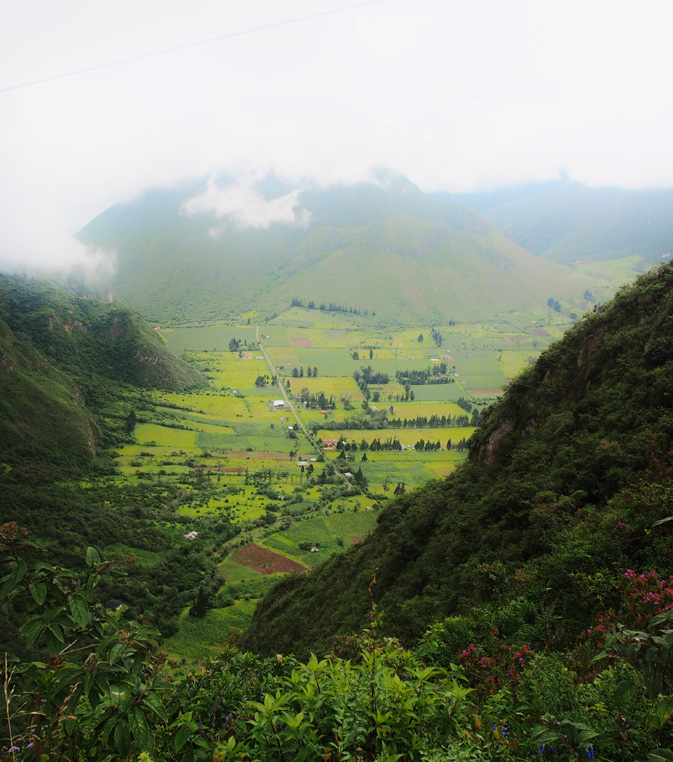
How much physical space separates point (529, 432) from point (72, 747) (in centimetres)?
2526

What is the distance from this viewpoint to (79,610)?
434 centimetres

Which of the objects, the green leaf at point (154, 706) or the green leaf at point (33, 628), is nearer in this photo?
the green leaf at point (33, 628)

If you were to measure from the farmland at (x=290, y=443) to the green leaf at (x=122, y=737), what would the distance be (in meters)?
43.1

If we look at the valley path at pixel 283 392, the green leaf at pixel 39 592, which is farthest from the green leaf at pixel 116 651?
the valley path at pixel 283 392

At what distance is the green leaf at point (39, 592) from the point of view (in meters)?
4.28

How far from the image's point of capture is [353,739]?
4.77 metres

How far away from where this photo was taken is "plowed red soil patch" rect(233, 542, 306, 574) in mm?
55688

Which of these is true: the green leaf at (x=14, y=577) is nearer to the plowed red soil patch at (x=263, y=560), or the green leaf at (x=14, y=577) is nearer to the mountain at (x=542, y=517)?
the mountain at (x=542, y=517)

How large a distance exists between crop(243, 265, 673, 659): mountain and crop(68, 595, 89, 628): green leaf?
9.73 m

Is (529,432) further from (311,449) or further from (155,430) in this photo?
(155,430)

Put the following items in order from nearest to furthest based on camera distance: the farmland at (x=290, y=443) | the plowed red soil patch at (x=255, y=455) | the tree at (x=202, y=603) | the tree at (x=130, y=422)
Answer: the tree at (x=202, y=603) → the farmland at (x=290, y=443) → the plowed red soil patch at (x=255, y=455) → the tree at (x=130, y=422)

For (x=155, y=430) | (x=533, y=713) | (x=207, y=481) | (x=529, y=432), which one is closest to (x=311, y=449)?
(x=207, y=481)

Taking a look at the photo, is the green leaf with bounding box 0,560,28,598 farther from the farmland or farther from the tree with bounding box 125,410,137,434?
the tree with bounding box 125,410,137,434

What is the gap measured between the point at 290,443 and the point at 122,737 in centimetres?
9769
